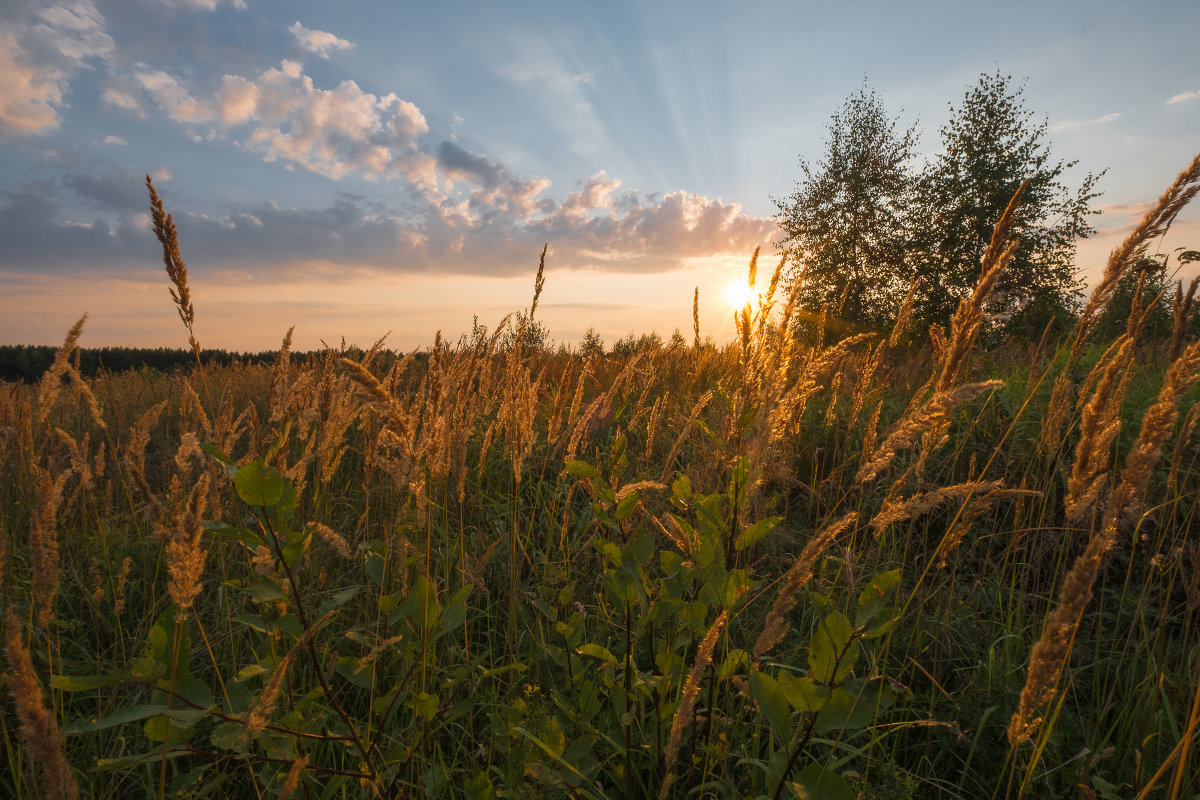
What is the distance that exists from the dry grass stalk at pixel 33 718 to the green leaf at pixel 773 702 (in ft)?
3.30

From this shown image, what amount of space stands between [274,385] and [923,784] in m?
2.37

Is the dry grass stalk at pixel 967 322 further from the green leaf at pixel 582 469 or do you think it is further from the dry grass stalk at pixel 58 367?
the dry grass stalk at pixel 58 367

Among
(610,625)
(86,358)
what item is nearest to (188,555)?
(610,625)

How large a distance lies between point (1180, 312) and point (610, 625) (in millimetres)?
2247

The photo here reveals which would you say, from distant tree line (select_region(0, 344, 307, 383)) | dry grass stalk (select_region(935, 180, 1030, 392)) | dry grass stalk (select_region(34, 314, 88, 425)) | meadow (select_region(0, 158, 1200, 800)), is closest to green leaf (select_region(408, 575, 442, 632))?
meadow (select_region(0, 158, 1200, 800))

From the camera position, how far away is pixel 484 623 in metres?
2.43

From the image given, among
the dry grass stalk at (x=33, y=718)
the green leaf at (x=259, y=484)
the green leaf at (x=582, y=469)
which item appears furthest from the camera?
the green leaf at (x=582, y=469)

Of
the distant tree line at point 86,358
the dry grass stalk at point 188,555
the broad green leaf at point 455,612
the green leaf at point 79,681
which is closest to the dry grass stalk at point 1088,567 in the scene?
the broad green leaf at point 455,612

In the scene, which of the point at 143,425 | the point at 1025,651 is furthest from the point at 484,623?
the point at 1025,651

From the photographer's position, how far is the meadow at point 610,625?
1.00 m

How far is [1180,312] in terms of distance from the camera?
2.02 m

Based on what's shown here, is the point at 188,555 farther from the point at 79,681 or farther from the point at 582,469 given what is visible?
the point at 582,469

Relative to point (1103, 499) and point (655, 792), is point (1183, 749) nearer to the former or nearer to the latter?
point (655, 792)

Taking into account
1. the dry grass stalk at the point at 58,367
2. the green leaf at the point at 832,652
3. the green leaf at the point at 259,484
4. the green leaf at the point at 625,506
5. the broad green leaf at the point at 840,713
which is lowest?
the broad green leaf at the point at 840,713
